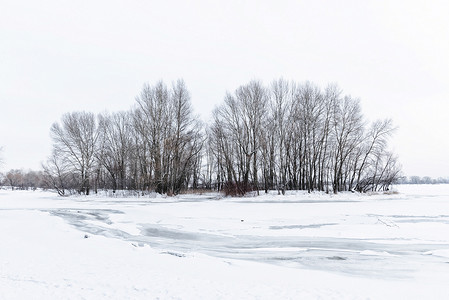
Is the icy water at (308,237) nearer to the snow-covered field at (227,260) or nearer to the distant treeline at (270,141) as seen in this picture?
the snow-covered field at (227,260)

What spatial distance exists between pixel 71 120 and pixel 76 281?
48081mm

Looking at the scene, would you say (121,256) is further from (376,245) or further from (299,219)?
(299,219)

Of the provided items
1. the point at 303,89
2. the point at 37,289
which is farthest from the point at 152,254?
the point at 303,89

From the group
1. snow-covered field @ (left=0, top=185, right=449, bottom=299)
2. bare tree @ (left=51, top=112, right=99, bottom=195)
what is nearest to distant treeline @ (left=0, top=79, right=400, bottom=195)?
bare tree @ (left=51, top=112, right=99, bottom=195)

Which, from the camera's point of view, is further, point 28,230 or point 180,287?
point 28,230

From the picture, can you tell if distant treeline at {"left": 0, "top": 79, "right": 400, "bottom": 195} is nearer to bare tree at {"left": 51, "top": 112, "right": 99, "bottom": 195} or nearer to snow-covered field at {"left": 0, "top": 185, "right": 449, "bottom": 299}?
bare tree at {"left": 51, "top": 112, "right": 99, "bottom": 195}

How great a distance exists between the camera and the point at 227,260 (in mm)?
9109

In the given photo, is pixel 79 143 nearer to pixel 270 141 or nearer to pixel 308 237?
pixel 270 141

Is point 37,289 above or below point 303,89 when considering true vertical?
below

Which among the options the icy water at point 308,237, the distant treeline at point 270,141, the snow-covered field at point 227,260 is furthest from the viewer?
the distant treeline at point 270,141

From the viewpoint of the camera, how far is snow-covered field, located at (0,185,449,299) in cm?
621

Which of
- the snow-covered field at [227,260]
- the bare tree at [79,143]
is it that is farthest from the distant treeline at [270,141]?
the snow-covered field at [227,260]

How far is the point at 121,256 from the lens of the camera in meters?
9.38

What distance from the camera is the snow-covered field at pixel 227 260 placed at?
6211 mm
